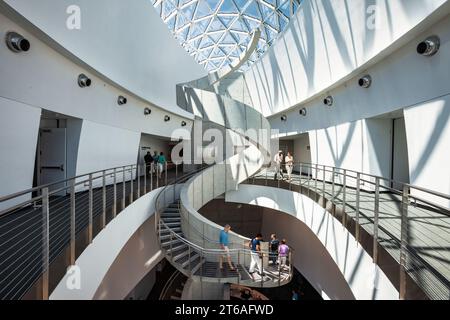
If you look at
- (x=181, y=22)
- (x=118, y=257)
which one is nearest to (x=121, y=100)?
(x=118, y=257)

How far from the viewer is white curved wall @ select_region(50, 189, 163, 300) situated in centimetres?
324

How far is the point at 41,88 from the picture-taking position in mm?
4926

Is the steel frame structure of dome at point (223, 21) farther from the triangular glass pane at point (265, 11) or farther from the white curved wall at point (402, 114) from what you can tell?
the white curved wall at point (402, 114)

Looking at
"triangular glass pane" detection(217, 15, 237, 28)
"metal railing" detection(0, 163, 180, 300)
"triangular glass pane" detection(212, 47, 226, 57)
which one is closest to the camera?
"metal railing" detection(0, 163, 180, 300)

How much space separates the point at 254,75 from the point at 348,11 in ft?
29.7

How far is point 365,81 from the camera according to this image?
241 inches

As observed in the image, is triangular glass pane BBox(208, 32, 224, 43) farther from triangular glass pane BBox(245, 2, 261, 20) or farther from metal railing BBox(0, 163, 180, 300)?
metal railing BBox(0, 163, 180, 300)

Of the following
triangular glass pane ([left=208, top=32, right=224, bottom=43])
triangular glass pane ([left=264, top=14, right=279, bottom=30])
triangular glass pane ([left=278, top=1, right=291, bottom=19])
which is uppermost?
triangular glass pane ([left=208, top=32, right=224, bottom=43])

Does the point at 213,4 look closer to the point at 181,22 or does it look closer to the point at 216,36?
the point at 181,22

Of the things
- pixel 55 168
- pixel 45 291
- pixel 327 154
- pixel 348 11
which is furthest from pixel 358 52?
pixel 55 168

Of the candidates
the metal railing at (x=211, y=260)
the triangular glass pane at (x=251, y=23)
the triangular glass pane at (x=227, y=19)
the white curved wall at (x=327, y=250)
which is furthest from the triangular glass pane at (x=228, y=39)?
the metal railing at (x=211, y=260)

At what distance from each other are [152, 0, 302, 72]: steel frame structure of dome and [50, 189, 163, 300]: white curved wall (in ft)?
31.1

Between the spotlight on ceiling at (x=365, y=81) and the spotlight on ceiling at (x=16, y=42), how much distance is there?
7.73 meters

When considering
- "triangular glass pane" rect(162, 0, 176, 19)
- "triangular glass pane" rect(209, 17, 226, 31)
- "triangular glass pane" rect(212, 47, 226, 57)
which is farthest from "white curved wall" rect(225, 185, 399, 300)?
"triangular glass pane" rect(212, 47, 226, 57)
